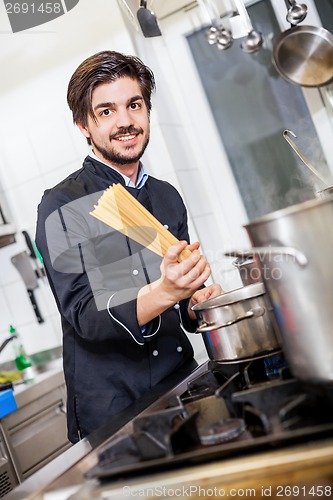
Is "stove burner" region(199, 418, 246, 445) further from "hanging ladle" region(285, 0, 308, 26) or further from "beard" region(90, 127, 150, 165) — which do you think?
"hanging ladle" region(285, 0, 308, 26)

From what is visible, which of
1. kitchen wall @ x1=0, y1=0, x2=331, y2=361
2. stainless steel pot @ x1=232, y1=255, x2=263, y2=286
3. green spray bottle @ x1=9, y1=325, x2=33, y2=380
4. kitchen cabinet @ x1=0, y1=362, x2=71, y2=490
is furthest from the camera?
green spray bottle @ x1=9, y1=325, x2=33, y2=380

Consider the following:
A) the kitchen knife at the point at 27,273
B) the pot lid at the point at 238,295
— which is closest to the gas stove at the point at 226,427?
the pot lid at the point at 238,295

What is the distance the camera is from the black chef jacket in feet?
3.67

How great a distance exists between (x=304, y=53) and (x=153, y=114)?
0.51m

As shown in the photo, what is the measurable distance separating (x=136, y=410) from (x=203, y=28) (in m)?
1.33

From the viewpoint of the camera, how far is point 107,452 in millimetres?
696

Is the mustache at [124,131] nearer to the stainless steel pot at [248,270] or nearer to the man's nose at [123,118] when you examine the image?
the man's nose at [123,118]

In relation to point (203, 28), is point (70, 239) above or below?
below

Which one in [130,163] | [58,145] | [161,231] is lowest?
[161,231]

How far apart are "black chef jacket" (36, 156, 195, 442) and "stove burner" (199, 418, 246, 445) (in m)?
0.42

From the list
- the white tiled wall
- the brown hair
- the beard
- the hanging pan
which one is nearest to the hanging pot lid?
the hanging pan

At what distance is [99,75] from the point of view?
1.31 metres

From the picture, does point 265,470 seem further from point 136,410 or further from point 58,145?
point 58,145

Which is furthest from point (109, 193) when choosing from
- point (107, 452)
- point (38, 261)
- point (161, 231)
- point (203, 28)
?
point (38, 261)
